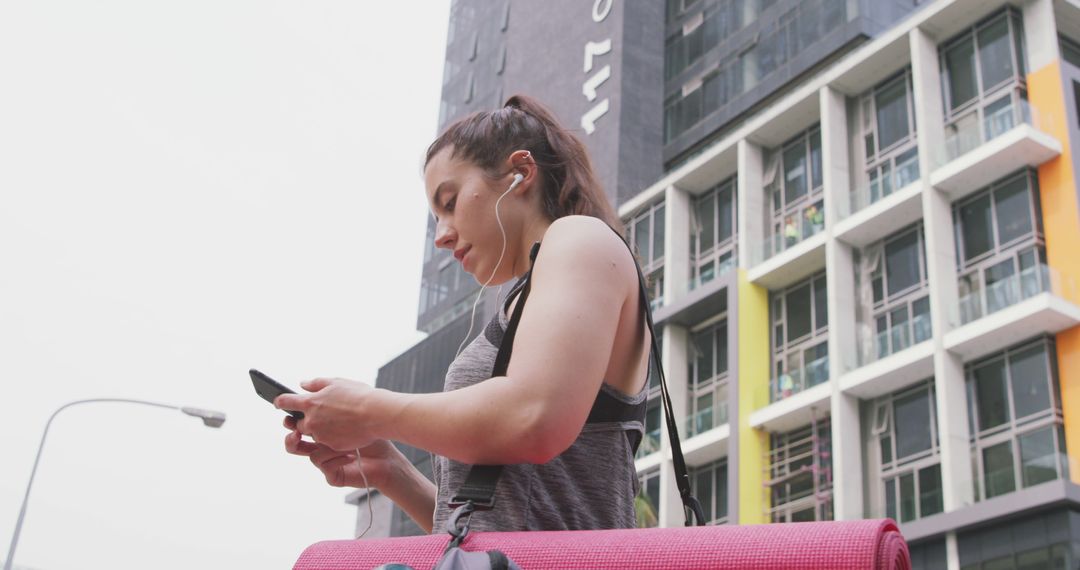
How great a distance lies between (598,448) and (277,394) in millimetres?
613

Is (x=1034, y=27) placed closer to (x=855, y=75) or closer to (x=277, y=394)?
(x=855, y=75)

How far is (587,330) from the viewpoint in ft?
6.88

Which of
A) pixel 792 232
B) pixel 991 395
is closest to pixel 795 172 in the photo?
pixel 792 232

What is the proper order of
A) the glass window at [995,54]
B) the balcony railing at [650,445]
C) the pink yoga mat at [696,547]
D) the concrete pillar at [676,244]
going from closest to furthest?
the pink yoga mat at [696,547] → the glass window at [995,54] → the balcony railing at [650,445] → the concrete pillar at [676,244]

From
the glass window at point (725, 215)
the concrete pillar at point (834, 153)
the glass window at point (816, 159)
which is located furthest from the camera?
the glass window at point (725, 215)

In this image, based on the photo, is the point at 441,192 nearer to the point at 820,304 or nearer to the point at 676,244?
the point at 820,304

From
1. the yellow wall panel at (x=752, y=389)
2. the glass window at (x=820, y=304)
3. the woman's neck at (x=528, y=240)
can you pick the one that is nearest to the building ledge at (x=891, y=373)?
the glass window at (x=820, y=304)

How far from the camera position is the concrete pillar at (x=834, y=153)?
29.6 metres

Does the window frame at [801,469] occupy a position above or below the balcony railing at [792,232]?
below

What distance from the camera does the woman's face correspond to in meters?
2.60

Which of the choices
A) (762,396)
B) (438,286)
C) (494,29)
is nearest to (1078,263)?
(762,396)

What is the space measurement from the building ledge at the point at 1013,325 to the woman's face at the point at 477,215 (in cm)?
2272

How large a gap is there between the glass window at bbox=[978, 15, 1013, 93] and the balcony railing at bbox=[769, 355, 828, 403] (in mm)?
7120

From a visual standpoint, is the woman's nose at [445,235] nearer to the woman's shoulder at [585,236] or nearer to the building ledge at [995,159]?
the woman's shoulder at [585,236]
